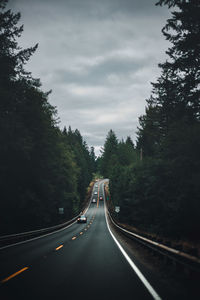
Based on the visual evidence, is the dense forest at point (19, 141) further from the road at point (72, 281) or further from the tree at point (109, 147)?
the tree at point (109, 147)

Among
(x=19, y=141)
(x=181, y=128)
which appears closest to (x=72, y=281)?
(x=19, y=141)

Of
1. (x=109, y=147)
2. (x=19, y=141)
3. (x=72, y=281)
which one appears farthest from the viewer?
(x=109, y=147)

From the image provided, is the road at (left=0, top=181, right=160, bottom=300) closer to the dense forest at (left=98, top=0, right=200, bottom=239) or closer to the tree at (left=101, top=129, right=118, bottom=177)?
the dense forest at (left=98, top=0, right=200, bottom=239)

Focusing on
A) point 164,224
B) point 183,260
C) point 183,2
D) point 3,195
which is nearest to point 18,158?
point 3,195

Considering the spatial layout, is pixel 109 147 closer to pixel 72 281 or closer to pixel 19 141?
pixel 19 141

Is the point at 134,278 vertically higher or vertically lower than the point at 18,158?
lower

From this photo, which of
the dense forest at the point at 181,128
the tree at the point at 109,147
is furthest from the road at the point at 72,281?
the tree at the point at 109,147

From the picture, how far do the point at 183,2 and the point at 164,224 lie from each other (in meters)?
23.1

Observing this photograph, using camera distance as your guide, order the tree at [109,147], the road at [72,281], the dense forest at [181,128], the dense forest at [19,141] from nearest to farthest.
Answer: the road at [72,281], the dense forest at [181,128], the dense forest at [19,141], the tree at [109,147]

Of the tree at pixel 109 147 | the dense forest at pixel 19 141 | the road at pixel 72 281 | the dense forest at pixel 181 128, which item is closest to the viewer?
the road at pixel 72 281

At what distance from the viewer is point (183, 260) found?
7316 millimetres

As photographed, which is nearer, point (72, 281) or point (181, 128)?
point (72, 281)

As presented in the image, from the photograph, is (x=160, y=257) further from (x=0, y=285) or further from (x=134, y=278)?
(x=0, y=285)

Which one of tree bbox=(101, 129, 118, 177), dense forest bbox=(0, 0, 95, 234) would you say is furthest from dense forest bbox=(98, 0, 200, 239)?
tree bbox=(101, 129, 118, 177)
